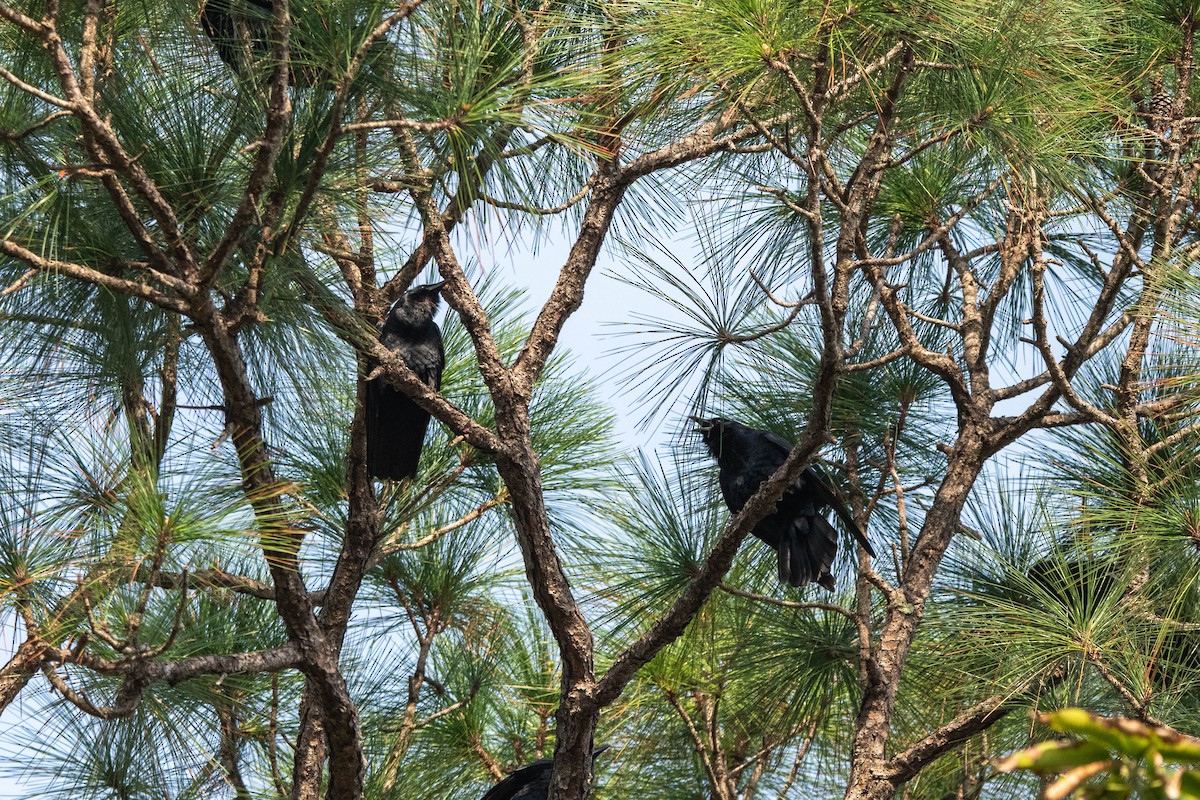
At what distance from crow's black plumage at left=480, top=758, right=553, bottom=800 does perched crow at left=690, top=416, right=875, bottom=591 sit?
2.35ft

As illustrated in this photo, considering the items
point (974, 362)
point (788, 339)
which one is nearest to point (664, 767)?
point (788, 339)

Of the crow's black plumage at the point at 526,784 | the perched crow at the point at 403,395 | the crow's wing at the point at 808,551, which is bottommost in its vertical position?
the crow's black plumage at the point at 526,784

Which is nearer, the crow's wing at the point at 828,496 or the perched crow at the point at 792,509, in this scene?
the crow's wing at the point at 828,496

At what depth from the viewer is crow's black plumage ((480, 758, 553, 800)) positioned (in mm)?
2854

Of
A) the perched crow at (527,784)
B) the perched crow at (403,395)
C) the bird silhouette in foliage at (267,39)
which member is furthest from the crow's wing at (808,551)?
the bird silhouette in foliage at (267,39)

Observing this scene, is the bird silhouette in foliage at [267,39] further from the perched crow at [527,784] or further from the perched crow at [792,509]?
the perched crow at [527,784]

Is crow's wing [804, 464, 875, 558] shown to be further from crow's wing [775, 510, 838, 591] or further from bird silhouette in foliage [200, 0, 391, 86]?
bird silhouette in foliage [200, 0, 391, 86]

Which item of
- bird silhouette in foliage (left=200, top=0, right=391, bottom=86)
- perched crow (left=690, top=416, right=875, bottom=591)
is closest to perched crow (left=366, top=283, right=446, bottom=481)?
perched crow (left=690, top=416, right=875, bottom=591)

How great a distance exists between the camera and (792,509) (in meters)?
2.90

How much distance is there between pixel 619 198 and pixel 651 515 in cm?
75

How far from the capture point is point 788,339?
3.25 meters

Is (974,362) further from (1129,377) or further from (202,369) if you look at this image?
(202,369)

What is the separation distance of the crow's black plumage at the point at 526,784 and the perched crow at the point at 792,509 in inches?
28.2

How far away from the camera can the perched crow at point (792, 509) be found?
2891 mm
